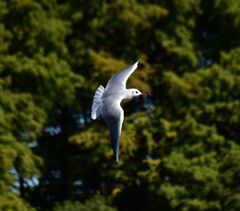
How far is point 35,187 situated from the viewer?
94.6ft

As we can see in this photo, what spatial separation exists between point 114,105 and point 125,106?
10.9 m

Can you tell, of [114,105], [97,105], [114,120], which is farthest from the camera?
[97,105]

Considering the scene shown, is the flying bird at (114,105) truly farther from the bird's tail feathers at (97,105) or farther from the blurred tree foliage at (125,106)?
the blurred tree foliage at (125,106)

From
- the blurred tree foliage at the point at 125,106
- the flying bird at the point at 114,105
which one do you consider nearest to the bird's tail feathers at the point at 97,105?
the flying bird at the point at 114,105

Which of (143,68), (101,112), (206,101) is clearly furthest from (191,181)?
(101,112)

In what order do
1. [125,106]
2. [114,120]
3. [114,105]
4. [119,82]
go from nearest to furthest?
[114,120]
[114,105]
[119,82]
[125,106]

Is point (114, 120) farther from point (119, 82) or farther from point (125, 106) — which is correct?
point (125, 106)

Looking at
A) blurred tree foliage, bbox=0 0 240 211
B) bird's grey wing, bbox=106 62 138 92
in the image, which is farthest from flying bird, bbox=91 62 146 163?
blurred tree foliage, bbox=0 0 240 211

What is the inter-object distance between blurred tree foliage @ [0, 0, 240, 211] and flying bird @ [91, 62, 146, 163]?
5.19 metres

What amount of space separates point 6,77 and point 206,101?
4.20 meters

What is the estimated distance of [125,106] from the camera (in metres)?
28.5

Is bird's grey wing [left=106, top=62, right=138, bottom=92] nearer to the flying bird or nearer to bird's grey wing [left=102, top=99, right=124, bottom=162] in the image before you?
the flying bird

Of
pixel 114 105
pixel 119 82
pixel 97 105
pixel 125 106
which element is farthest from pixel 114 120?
pixel 125 106

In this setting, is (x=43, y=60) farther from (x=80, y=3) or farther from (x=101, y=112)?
(x=101, y=112)
